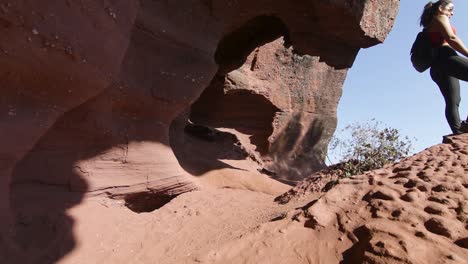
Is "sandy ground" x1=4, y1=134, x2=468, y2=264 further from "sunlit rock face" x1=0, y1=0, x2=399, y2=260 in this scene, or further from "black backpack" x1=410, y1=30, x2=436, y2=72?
"black backpack" x1=410, y1=30, x2=436, y2=72

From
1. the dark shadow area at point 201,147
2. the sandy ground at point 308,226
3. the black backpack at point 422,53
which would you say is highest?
the black backpack at point 422,53

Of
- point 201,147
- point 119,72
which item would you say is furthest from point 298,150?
point 119,72

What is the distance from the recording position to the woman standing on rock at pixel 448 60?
316 cm

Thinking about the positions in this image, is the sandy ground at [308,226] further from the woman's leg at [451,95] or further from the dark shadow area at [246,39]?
the dark shadow area at [246,39]

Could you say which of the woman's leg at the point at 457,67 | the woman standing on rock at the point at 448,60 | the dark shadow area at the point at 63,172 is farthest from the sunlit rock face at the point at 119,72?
the woman's leg at the point at 457,67

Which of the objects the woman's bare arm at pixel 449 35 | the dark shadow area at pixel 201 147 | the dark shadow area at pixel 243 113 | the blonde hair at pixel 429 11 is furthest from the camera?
the dark shadow area at pixel 243 113

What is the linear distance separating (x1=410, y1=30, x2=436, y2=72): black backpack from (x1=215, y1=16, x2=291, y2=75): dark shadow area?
293 centimetres

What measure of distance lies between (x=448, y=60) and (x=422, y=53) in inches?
10.0

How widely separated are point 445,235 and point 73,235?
249cm

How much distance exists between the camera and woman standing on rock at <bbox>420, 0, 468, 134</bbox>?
3.16 metres

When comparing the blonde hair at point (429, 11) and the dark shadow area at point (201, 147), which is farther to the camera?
the dark shadow area at point (201, 147)

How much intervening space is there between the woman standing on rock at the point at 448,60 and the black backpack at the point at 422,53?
0.14 feet

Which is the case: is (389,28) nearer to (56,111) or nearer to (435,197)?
(435,197)

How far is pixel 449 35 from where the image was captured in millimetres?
3164
